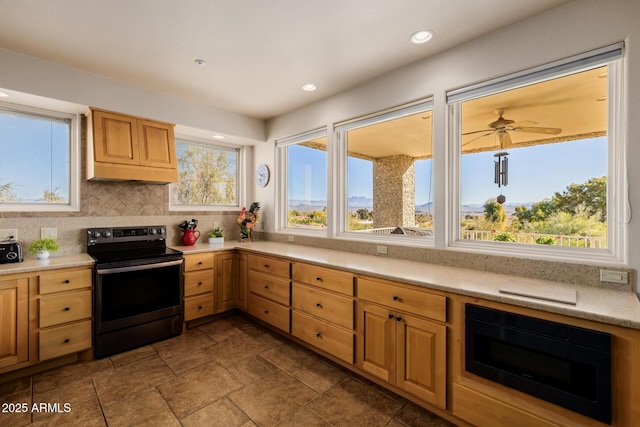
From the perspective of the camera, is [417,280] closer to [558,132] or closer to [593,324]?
[593,324]

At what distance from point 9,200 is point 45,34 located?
1.53 m

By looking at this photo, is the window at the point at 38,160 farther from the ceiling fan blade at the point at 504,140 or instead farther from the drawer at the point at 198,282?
the ceiling fan blade at the point at 504,140

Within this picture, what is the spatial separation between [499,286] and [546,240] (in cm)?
59

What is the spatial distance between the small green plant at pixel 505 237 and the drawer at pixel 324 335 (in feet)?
4.29

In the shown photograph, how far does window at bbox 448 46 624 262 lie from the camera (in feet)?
5.91

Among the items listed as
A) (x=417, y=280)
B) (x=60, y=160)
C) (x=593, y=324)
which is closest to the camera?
(x=593, y=324)

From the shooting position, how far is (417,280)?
6.26 ft

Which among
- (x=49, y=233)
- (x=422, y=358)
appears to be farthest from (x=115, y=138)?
(x=422, y=358)

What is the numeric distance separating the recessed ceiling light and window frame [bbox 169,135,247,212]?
283 centimetres

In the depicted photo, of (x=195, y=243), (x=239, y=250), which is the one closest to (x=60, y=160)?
(x=195, y=243)

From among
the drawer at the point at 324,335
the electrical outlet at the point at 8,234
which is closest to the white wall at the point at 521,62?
the drawer at the point at 324,335

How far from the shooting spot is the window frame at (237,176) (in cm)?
372

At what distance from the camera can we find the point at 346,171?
330 centimetres

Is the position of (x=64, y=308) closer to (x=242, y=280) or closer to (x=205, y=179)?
(x=242, y=280)
